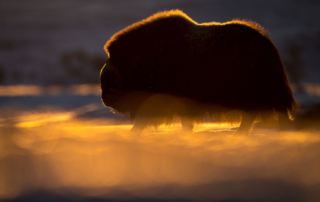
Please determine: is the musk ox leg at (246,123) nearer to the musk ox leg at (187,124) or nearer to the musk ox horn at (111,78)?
the musk ox leg at (187,124)

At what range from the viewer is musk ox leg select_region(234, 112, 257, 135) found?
4594 mm

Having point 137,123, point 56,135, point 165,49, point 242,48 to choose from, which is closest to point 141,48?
point 165,49

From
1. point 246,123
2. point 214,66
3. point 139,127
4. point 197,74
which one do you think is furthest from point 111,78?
point 246,123

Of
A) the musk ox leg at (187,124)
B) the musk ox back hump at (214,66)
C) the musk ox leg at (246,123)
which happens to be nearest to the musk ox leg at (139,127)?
the musk ox back hump at (214,66)

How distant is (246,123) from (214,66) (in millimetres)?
1138

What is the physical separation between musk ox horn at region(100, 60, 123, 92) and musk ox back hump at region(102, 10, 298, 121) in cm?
16

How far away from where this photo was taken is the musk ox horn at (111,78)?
5.02 m

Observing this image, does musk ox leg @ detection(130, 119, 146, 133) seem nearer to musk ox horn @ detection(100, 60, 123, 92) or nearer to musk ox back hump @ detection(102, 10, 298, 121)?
musk ox back hump @ detection(102, 10, 298, 121)

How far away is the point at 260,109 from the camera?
14.8ft

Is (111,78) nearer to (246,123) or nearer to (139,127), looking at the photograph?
(139,127)

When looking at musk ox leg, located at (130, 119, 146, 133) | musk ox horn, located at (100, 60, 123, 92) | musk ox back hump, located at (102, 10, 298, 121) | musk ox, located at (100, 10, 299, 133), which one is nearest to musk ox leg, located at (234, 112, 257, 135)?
musk ox, located at (100, 10, 299, 133)

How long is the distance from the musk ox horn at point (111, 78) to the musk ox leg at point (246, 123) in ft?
7.17

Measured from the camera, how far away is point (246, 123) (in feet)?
15.4

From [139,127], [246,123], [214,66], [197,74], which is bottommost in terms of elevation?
[139,127]
